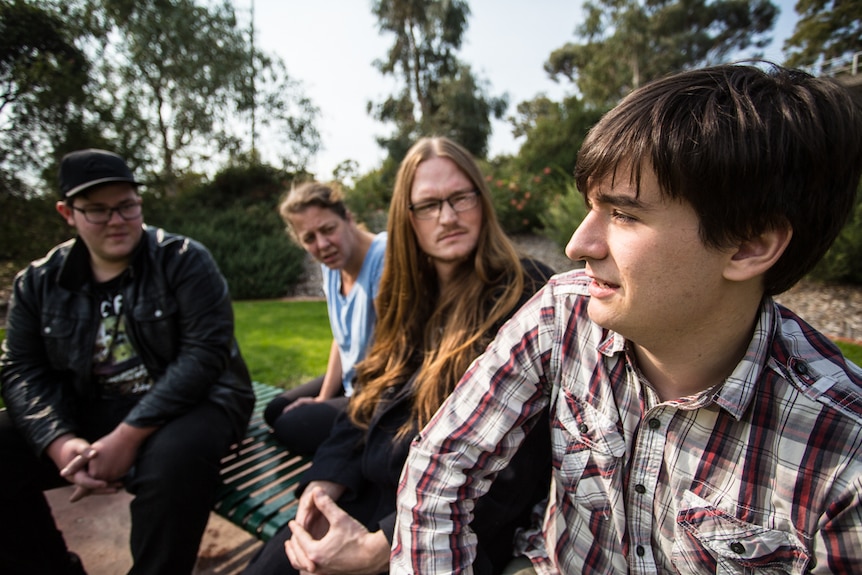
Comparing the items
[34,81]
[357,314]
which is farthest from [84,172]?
[34,81]

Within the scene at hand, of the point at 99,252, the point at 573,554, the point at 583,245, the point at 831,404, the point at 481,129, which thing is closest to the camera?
the point at 831,404

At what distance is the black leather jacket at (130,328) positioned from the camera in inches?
94.1

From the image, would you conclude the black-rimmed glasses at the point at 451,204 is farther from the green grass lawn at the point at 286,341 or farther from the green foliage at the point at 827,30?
the green foliage at the point at 827,30

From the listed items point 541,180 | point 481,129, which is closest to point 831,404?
point 541,180

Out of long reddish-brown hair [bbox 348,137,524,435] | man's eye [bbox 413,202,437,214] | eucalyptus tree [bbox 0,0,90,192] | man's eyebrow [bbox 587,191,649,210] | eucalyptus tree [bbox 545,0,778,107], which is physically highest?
eucalyptus tree [bbox 545,0,778,107]

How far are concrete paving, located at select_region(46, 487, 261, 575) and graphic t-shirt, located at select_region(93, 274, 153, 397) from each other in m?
0.81

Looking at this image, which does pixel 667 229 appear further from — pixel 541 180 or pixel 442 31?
pixel 442 31

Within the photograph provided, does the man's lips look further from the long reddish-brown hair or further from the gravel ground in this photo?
the gravel ground

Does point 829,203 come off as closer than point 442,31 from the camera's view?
Yes

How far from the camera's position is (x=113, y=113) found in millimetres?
10727

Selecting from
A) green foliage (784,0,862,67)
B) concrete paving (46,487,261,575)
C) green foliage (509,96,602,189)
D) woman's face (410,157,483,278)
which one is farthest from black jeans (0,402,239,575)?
green foliage (509,96,602,189)

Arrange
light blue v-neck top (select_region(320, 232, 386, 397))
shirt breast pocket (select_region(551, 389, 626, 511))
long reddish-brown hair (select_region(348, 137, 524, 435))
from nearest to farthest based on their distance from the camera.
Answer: shirt breast pocket (select_region(551, 389, 626, 511))
long reddish-brown hair (select_region(348, 137, 524, 435))
light blue v-neck top (select_region(320, 232, 386, 397))

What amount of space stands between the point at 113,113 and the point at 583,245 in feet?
41.2

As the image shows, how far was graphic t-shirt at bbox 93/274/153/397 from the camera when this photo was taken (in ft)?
8.08
